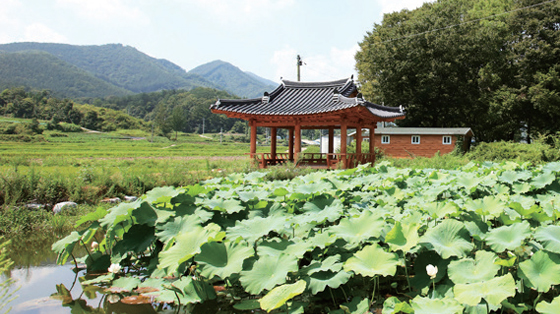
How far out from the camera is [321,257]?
8.16 feet

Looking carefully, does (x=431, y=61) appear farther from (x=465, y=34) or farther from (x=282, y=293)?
(x=282, y=293)

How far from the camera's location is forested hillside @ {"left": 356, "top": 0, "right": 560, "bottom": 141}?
2312 centimetres

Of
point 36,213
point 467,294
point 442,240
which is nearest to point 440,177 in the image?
point 442,240

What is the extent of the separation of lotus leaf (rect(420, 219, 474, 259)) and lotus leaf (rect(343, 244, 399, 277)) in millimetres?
269

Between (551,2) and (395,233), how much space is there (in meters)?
27.8

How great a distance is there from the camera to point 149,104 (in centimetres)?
8875

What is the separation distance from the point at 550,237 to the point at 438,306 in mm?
872

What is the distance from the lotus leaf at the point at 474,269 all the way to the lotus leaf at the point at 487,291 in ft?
0.43

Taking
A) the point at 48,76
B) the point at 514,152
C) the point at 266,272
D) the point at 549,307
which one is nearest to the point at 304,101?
the point at 514,152

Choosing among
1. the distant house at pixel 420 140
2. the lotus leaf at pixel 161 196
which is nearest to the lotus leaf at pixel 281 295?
the lotus leaf at pixel 161 196

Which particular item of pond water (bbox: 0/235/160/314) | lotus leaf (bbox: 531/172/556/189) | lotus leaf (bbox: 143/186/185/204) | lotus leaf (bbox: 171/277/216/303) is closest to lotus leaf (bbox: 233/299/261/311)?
lotus leaf (bbox: 171/277/216/303)

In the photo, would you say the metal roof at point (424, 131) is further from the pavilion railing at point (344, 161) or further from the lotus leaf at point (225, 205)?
the lotus leaf at point (225, 205)

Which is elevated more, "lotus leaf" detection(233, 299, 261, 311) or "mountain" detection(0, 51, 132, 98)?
"mountain" detection(0, 51, 132, 98)

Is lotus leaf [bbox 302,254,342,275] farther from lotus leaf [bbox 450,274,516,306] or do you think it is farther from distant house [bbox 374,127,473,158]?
distant house [bbox 374,127,473,158]
